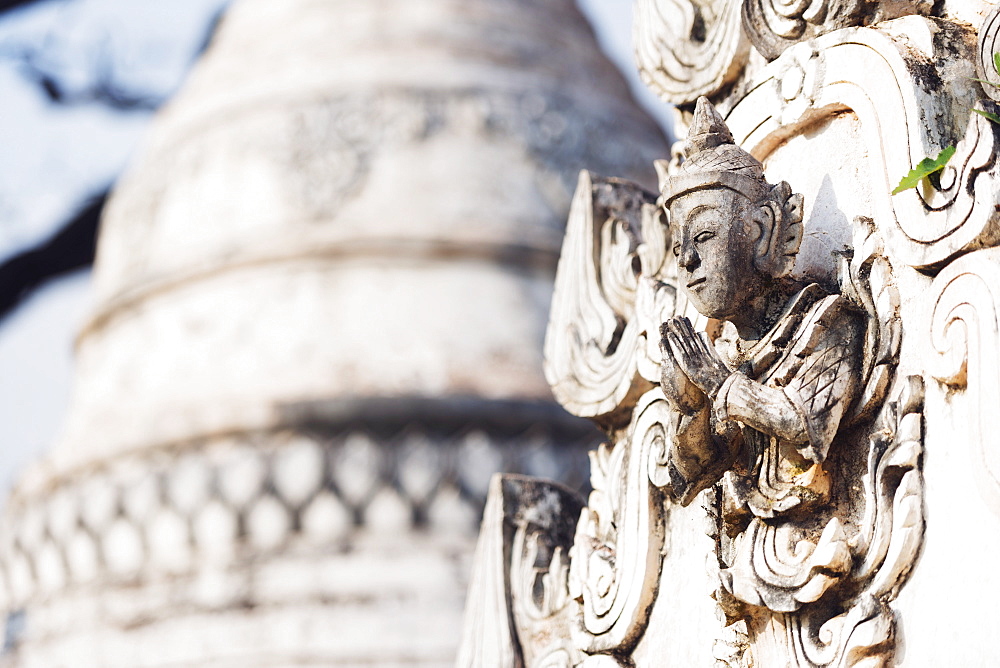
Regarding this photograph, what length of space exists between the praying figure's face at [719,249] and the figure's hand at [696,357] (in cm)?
5

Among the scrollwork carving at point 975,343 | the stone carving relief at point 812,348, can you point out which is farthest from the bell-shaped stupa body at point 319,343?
the scrollwork carving at point 975,343

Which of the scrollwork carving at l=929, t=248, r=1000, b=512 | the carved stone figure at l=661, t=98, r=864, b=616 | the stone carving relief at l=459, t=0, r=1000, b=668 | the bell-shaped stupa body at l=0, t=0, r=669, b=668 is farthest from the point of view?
the bell-shaped stupa body at l=0, t=0, r=669, b=668

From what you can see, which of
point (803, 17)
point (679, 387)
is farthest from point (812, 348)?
point (803, 17)

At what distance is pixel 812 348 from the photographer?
2064mm

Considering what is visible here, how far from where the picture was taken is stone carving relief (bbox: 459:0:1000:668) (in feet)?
6.29

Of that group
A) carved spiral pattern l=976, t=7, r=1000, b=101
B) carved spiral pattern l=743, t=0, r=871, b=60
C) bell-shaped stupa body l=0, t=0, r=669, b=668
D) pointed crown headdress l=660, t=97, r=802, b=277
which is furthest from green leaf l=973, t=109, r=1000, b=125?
bell-shaped stupa body l=0, t=0, r=669, b=668

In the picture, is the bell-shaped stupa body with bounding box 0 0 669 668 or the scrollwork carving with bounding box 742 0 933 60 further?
the bell-shaped stupa body with bounding box 0 0 669 668

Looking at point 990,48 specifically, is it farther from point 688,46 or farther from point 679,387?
point 688,46

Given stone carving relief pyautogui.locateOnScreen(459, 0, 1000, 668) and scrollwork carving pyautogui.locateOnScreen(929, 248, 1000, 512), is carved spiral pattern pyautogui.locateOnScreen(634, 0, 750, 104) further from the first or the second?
scrollwork carving pyautogui.locateOnScreen(929, 248, 1000, 512)

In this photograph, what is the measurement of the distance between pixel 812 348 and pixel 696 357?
21 cm

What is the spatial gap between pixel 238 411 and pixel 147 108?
5.72 m

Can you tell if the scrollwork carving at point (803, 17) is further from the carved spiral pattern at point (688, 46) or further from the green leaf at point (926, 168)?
the green leaf at point (926, 168)

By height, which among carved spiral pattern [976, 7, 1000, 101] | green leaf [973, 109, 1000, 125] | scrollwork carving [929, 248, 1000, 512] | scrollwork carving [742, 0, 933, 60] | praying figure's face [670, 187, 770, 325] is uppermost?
scrollwork carving [742, 0, 933, 60]

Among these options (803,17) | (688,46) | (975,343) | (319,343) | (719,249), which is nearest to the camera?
(975,343)
